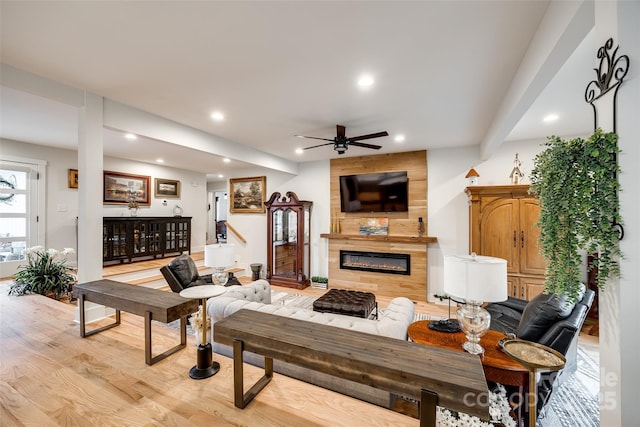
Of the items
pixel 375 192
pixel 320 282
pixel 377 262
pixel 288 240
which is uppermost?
pixel 375 192

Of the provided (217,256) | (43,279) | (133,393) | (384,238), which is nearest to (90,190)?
(217,256)

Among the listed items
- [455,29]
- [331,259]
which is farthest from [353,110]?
[331,259]

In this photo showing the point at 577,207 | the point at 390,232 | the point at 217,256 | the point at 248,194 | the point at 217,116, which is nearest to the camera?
the point at 577,207

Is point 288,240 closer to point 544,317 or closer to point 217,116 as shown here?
point 217,116

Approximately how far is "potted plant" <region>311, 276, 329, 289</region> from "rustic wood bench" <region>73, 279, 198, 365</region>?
3576mm

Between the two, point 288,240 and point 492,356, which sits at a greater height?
point 288,240

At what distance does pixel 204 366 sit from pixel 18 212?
5474mm

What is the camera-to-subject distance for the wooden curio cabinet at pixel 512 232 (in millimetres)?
3721

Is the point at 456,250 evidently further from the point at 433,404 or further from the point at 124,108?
the point at 124,108

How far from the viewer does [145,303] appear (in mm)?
2146

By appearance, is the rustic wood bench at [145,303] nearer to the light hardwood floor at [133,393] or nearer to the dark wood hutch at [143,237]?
the light hardwood floor at [133,393]

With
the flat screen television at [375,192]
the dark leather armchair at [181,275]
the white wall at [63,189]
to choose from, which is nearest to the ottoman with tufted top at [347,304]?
the dark leather armchair at [181,275]

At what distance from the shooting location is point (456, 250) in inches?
186

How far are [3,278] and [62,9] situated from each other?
5.53 metres
